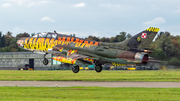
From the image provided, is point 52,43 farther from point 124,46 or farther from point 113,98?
point 113,98

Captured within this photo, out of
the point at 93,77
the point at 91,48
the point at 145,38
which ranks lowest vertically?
the point at 93,77

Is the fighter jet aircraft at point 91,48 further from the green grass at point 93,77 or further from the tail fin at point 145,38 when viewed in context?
the green grass at point 93,77

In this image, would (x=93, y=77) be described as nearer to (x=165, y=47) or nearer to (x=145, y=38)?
(x=145, y=38)

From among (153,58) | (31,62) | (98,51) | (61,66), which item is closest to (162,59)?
(153,58)

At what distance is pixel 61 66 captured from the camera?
352 feet

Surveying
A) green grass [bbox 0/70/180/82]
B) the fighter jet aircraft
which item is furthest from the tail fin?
green grass [bbox 0/70/180/82]

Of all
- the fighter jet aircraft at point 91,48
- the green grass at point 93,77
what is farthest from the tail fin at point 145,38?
the green grass at point 93,77

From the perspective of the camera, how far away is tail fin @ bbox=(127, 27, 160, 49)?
122ft

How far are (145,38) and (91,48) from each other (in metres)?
7.52

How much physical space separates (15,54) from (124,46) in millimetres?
91339

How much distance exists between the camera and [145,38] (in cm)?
3719

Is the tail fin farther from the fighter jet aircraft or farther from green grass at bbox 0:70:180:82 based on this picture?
green grass at bbox 0:70:180:82

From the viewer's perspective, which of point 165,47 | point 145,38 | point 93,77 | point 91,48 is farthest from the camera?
point 165,47

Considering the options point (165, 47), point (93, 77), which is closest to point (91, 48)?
point (93, 77)
